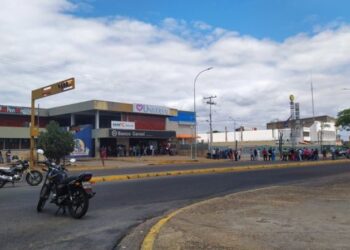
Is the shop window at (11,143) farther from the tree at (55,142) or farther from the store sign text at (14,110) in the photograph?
the tree at (55,142)

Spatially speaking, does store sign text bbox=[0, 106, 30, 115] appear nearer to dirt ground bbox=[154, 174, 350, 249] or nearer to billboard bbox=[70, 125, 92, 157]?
billboard bbox=[70, 125, 92, 157]

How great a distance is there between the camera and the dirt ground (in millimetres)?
7051

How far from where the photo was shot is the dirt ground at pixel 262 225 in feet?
23.1

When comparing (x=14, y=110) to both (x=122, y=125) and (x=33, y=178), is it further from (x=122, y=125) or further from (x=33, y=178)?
(x=33, y=178)

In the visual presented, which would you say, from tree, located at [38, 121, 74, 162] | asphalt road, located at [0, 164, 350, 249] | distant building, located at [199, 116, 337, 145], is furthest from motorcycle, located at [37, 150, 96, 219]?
distant building, located at [199, 116, 337, 145]

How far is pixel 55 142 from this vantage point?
35.4 metres

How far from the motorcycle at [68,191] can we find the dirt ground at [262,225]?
6.36 ft

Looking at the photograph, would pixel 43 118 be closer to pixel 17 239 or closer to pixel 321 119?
pixel 17 239

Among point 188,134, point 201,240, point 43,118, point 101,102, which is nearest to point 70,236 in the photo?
point 201,240

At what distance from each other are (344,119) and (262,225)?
3364 inches

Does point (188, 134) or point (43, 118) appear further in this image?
point (188, 134)

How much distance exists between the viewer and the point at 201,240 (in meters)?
7.32

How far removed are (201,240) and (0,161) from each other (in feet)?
128

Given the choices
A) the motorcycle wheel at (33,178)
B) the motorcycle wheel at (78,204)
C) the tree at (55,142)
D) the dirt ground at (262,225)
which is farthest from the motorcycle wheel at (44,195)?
the tree at (55,142)
